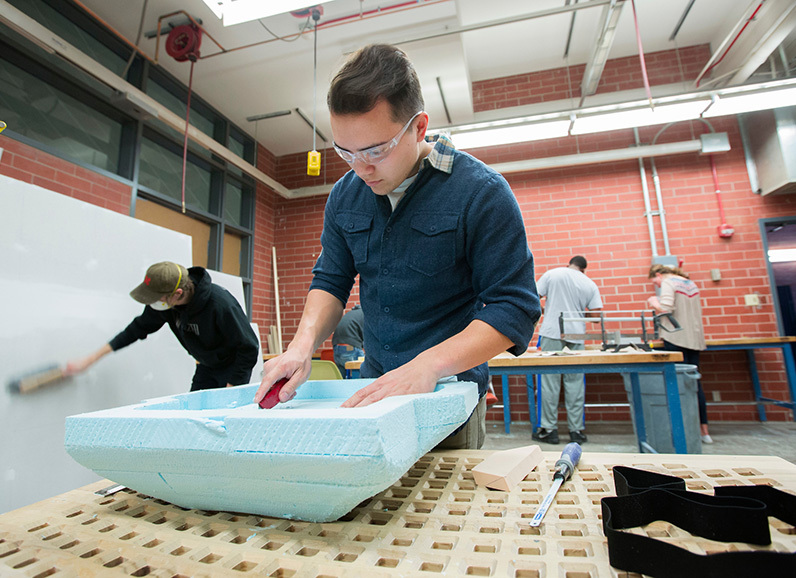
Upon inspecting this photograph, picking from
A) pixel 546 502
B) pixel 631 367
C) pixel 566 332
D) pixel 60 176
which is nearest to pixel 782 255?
pixel 566 332

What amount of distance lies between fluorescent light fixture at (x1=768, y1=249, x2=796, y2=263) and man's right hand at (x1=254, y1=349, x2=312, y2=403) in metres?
7.19

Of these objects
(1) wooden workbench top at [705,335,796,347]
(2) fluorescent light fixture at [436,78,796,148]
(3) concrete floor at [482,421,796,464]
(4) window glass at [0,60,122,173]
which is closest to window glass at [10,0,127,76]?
(4) window glass at [0,60,122,173]

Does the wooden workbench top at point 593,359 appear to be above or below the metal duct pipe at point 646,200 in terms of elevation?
below

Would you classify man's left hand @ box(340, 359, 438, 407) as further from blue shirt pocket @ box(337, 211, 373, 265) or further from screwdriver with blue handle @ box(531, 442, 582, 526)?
blue shirt pocket @ box(337, 211, 373, 265)

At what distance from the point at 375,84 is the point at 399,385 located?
1.73 feet

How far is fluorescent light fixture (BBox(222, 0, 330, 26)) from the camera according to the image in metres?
2.36

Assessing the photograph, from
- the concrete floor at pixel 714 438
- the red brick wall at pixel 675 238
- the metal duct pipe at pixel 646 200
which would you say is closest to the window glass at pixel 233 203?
the red brick wall at pixel 675 238

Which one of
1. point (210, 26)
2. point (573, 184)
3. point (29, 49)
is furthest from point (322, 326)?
point (573, 184)

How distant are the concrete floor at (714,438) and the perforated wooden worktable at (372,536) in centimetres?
291

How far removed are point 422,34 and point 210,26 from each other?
1689 mm

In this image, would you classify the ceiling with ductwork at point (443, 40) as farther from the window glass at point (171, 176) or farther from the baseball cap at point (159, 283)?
the baseball cap at point (159, 283)

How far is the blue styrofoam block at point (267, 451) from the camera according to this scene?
427 millimetres

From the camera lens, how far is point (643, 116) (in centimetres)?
326

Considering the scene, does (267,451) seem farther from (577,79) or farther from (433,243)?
(577,79)
